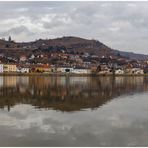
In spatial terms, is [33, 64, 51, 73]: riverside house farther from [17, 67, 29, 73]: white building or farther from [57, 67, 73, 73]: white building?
[57, 67, 73, 73]: white building

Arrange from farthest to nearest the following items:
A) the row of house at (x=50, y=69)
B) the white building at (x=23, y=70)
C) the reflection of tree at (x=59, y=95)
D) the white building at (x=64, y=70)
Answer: the white building at (x=64, y=70) < the white building at (x=23, y=70) < the row of house at (x=50, y=69) < the reflection of tree at (x=59, y=95)

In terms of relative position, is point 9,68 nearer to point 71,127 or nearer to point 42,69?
point 42,69

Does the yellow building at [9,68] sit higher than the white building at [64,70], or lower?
higher

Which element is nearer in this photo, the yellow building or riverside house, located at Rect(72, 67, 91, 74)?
the yellow building

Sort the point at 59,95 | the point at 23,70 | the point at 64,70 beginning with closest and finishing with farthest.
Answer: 1. the point at 59,95
2. the point at 23,70
3. the point at 64,70

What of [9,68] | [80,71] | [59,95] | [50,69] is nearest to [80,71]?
[80,71]

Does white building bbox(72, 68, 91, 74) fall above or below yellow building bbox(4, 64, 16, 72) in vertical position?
below

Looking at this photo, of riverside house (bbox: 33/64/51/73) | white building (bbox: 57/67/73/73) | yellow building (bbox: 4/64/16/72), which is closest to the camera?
yellow building (bbox: 4/64/16/72)

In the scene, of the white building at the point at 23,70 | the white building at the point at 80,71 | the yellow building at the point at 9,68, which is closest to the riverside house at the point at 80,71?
the white building at the point at 80,71

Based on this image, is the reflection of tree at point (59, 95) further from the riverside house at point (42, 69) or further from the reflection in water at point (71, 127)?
the riverside house at point (42, 69)

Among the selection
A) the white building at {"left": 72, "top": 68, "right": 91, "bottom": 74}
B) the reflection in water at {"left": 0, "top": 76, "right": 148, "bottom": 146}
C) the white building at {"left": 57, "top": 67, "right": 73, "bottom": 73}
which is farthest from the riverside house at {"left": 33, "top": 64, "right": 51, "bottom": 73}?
the reflection in water at {"left": 0, "top": 76, "right": 148, "bottom": 146}

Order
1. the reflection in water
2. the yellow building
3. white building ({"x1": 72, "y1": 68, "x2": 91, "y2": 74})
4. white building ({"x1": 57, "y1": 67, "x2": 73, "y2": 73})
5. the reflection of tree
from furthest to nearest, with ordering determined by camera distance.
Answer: white building ({"x1": 72, "y1": 68, "x2": 91, "y2": 74}) < white building ({"x1": 57, "y1": 67, "x2": 73, "y2": 73}) < the yellow building < the reflection of tree < the reflection in water

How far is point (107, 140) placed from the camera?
12.6m

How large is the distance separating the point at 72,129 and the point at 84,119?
8.83 feet
